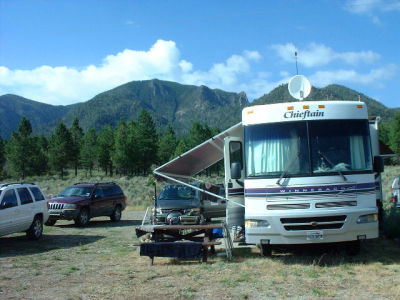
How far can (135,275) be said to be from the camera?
8.45 meters

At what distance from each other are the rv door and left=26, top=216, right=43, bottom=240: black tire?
6.91 m

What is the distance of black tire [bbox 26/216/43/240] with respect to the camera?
540 inches

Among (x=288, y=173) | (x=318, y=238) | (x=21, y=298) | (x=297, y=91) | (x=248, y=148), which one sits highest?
(x=297, y=91)

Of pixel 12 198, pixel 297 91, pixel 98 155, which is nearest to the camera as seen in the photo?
pixel 297 91

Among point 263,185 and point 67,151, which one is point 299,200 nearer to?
point 263,185

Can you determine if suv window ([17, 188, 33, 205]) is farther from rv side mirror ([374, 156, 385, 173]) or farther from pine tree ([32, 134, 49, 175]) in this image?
pine tree ([32, 134, 49, 175])

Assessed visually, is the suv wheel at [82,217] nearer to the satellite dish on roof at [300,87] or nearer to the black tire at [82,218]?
the black tire at [82,218]

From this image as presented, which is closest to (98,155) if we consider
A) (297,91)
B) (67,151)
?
(67,151)

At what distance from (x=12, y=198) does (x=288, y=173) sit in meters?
8.25

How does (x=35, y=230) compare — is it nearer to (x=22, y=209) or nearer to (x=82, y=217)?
(x=22, y=209)

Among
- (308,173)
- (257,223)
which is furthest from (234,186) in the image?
(308,173)

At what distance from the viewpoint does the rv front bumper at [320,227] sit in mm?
8461

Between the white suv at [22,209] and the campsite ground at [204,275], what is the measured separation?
922 millimetres

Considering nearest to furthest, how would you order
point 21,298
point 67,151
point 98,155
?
point 21,298
point 67,151
point 98,155
